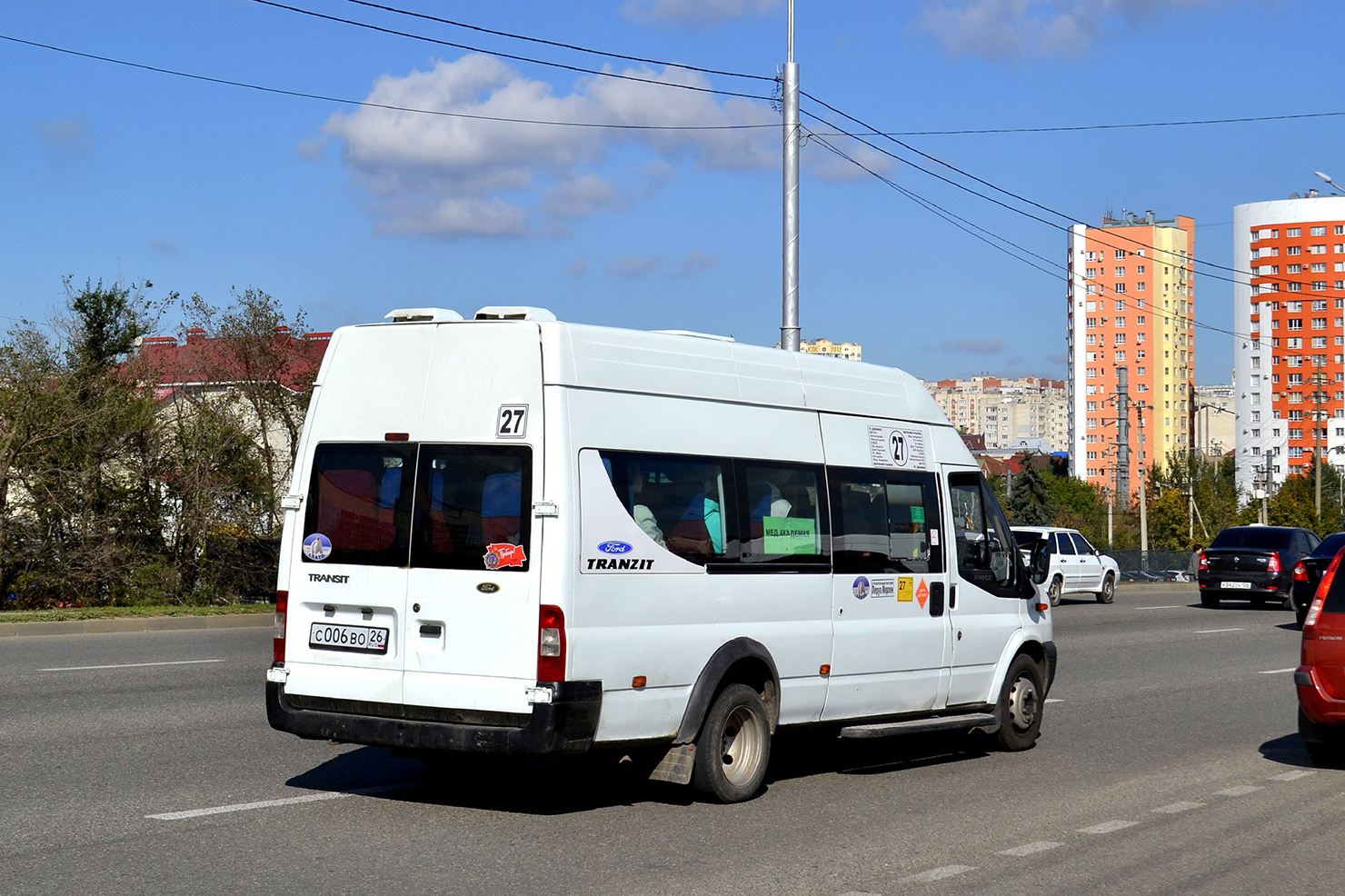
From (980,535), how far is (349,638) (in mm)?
4745

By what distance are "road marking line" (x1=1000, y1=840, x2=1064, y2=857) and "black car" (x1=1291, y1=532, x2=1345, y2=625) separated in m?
17.9

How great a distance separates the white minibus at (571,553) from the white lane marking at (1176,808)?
1.68 meters

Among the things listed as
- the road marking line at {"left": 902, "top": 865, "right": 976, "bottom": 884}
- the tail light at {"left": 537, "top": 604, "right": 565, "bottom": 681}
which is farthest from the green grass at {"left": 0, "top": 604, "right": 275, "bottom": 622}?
the road marking line at {"left": 902, "top": 865, "right": 976, "bottom": 884}

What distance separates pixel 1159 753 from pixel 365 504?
20.4ft

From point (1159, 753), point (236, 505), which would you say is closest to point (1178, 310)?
point (236, 505)

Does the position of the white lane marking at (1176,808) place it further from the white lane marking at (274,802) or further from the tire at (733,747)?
the white lane marking at (274,802)

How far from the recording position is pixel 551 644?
23.9 ft

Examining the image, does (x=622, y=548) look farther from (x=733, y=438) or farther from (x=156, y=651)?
(x=156, y=651)

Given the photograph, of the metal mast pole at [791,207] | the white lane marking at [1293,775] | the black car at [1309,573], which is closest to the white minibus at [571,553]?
the white lane marking at [1293,775]

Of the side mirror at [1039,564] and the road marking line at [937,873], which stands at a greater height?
the side mirror at [1039,564]

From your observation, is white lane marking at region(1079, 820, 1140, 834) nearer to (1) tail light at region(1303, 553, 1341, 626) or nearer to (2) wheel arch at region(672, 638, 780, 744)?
(2) wheel arch at region(672, 638, 780, 744)

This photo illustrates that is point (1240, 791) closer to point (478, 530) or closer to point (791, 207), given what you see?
point (478, 530)

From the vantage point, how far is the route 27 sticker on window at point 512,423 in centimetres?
758

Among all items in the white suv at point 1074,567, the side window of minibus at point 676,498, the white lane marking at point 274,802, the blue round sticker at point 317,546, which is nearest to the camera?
the white lane marking at point 274,802
